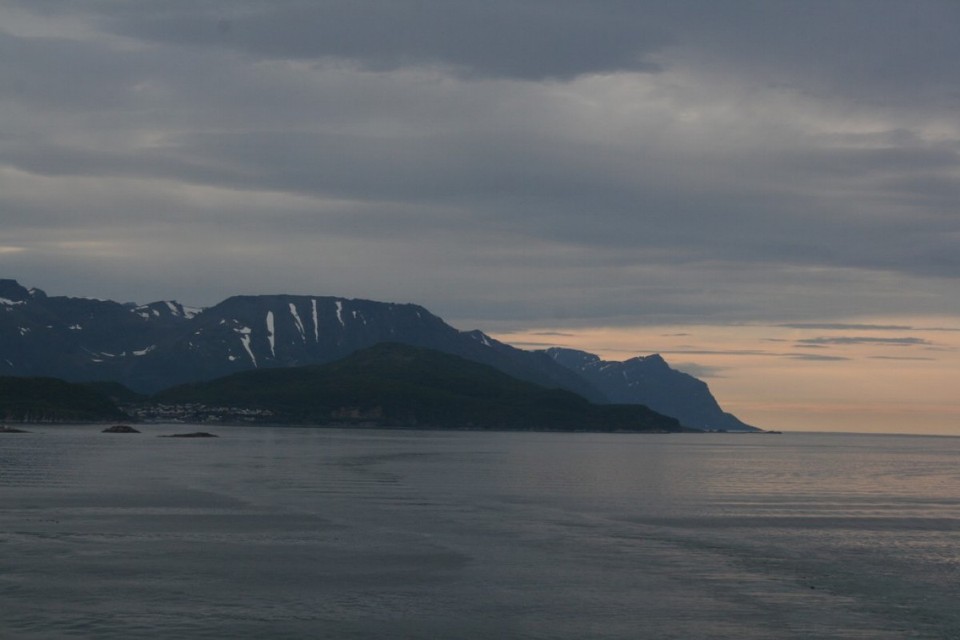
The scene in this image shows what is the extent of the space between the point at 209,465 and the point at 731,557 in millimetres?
100180

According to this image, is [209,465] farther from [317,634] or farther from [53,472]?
[317,634]

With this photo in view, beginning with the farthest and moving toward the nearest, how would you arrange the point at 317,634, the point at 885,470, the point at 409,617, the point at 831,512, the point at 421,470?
the point at 885,470
the point at 421,470
the point at 831,512
the point at 409,617
the point at 317,634

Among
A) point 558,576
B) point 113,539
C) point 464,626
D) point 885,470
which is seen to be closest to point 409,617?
point 464,626

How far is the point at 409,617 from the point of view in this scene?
44.1 m

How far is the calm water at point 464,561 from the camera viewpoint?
43156 mm

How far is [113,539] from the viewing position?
6391 centimetres

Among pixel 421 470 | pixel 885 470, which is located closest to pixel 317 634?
pixel 421 470

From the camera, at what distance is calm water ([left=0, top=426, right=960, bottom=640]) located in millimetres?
43156

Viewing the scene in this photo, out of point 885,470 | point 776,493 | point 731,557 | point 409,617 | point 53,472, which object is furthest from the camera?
point 885,470

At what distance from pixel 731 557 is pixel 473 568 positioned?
15.4m

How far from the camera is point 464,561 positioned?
192 ft

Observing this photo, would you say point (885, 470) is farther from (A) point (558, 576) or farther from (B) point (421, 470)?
(A) point (558, 576)

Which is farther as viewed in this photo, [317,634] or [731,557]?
[731,557]

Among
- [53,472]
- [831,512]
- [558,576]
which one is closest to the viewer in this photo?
[558,576]
